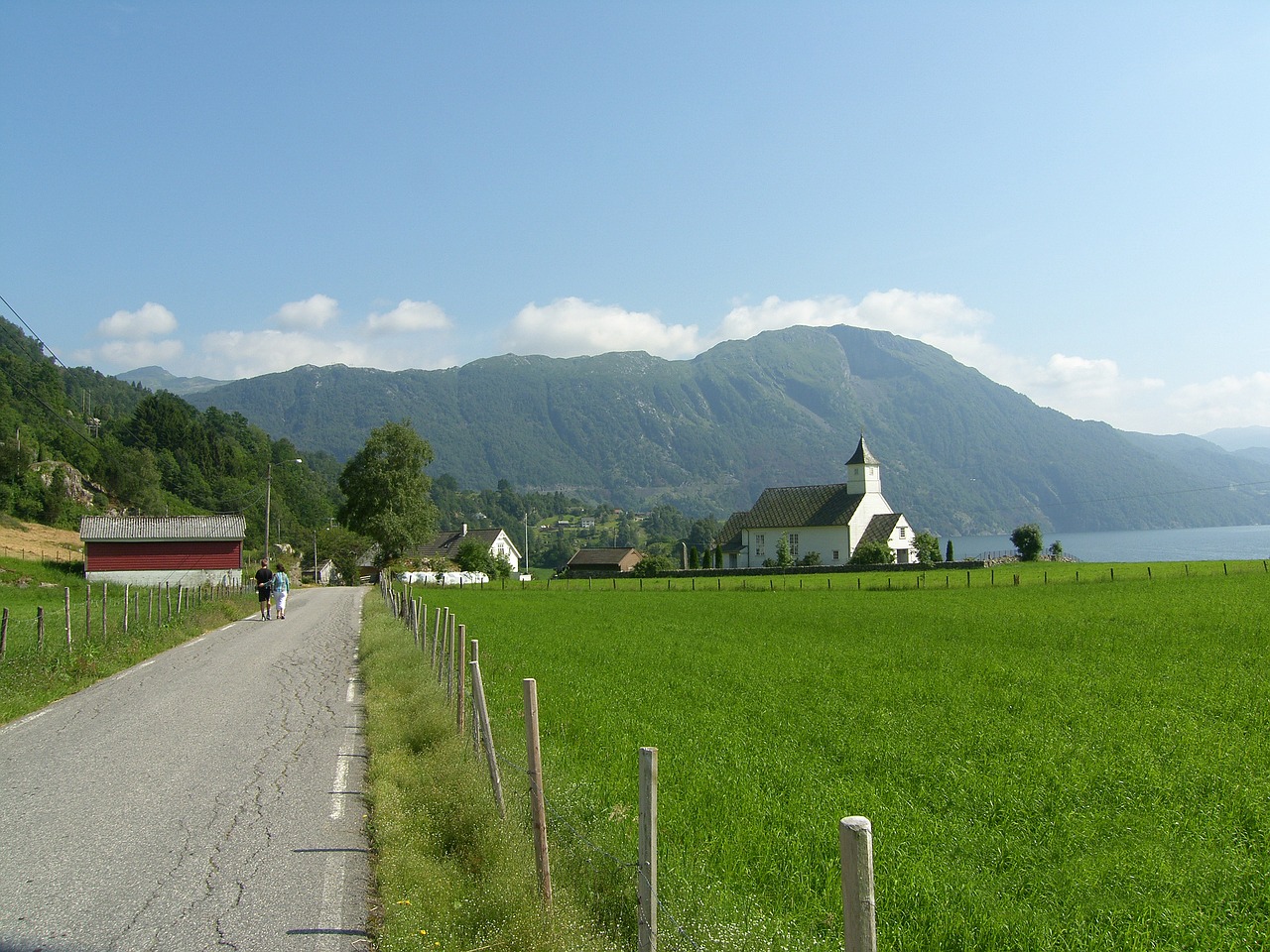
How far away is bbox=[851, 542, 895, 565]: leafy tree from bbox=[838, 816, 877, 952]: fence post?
77.2m

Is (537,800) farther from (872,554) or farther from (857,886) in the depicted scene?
(872,554)

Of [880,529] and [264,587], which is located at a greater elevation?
[880,529]

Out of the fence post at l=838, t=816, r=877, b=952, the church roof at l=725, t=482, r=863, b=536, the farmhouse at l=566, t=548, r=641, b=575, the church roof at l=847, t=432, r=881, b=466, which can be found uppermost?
the church roof at l=847, t=432, r=881, b=466

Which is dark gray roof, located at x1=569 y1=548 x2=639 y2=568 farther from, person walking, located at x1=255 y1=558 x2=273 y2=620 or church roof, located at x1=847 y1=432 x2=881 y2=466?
person walking, located at x1=255 y1=558 x2=273 y2=620

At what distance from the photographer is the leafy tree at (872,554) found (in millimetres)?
78188

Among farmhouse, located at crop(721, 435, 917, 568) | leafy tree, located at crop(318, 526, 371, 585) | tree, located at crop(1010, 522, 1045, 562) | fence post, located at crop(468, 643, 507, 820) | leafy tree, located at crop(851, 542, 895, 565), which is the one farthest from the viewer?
leafy tree, located at crop(318, 526, 371, 585)

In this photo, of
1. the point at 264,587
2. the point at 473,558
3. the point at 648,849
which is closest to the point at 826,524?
the point at 473,558

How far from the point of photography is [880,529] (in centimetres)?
8662

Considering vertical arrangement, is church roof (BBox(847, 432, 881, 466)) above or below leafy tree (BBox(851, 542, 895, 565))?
above

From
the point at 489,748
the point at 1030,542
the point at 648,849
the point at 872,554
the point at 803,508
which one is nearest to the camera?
the point at 648,849

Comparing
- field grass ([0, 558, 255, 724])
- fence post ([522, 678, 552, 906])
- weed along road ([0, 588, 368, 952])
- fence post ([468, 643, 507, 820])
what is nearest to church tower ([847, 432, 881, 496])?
field grass ([0, 558, 255, 724])

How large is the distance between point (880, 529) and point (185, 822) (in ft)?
273

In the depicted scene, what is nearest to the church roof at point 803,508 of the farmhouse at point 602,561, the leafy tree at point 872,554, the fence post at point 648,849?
the leafy tree at point 872,554

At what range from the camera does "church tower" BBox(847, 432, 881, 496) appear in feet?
294
